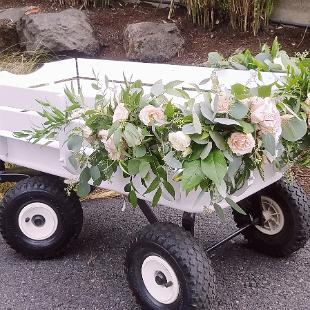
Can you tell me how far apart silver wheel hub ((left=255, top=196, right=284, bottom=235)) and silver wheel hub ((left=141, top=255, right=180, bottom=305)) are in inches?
32.3

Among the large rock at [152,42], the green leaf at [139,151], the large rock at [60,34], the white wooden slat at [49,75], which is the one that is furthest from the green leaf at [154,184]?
the large rock at [60,34]

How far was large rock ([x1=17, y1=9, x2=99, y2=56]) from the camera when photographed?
602 centimetres

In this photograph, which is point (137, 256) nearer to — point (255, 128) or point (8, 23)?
point (255, 128)

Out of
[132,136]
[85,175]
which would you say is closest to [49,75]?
[85,175]

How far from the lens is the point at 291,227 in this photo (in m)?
2.92

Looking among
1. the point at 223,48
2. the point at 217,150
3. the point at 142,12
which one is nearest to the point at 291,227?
the point at 217,150

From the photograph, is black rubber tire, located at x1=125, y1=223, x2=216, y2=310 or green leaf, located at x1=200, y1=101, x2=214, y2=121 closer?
green leaf, located at x1=200, y1=101, x2=214, y2=121

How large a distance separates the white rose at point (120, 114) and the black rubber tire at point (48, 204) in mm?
793

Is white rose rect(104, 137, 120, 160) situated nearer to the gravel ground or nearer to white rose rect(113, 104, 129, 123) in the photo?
white rose rect(113, 104, 129, 123)

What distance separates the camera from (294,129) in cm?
220

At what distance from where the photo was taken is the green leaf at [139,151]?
2174 millimetres

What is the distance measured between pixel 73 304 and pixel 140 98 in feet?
3.45

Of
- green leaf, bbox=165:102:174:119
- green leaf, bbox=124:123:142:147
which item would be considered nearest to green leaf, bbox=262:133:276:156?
green leaf, bbox=165:102:174:119

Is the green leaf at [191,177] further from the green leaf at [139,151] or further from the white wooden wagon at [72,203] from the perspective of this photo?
Answer: the white wooden wagon at [72,203]
